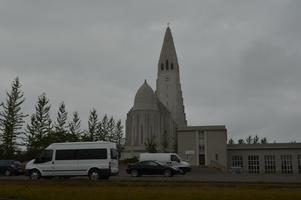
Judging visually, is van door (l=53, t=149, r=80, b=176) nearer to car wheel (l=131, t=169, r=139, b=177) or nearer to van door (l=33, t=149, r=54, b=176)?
van door (l=33, t=149, r=54, b=176)

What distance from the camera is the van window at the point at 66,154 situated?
102ft

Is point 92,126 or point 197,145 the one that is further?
point 197,145

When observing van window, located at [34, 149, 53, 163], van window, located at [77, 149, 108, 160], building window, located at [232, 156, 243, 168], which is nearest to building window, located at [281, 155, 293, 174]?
building window, located at [232, 156, 243, 168]

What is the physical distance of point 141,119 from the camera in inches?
4537

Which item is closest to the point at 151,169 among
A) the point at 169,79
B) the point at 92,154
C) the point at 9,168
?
the point at 92,154

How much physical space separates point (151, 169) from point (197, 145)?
69.8m

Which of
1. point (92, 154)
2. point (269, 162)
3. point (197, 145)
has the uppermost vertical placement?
point (197, 145)

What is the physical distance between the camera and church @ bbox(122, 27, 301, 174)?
4016 inches

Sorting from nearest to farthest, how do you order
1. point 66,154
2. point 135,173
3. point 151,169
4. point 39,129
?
point 66,154 < point 151,169 < point 135,173 < point 39,129

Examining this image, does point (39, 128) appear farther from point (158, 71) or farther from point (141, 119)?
point (158, 71)

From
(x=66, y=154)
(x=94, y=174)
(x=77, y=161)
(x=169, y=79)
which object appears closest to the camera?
(x=94, y=174)

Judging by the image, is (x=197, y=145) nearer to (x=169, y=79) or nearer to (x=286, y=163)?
(x=286, y=163)

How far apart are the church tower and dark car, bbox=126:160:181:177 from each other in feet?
324

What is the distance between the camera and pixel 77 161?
30.9 metres
